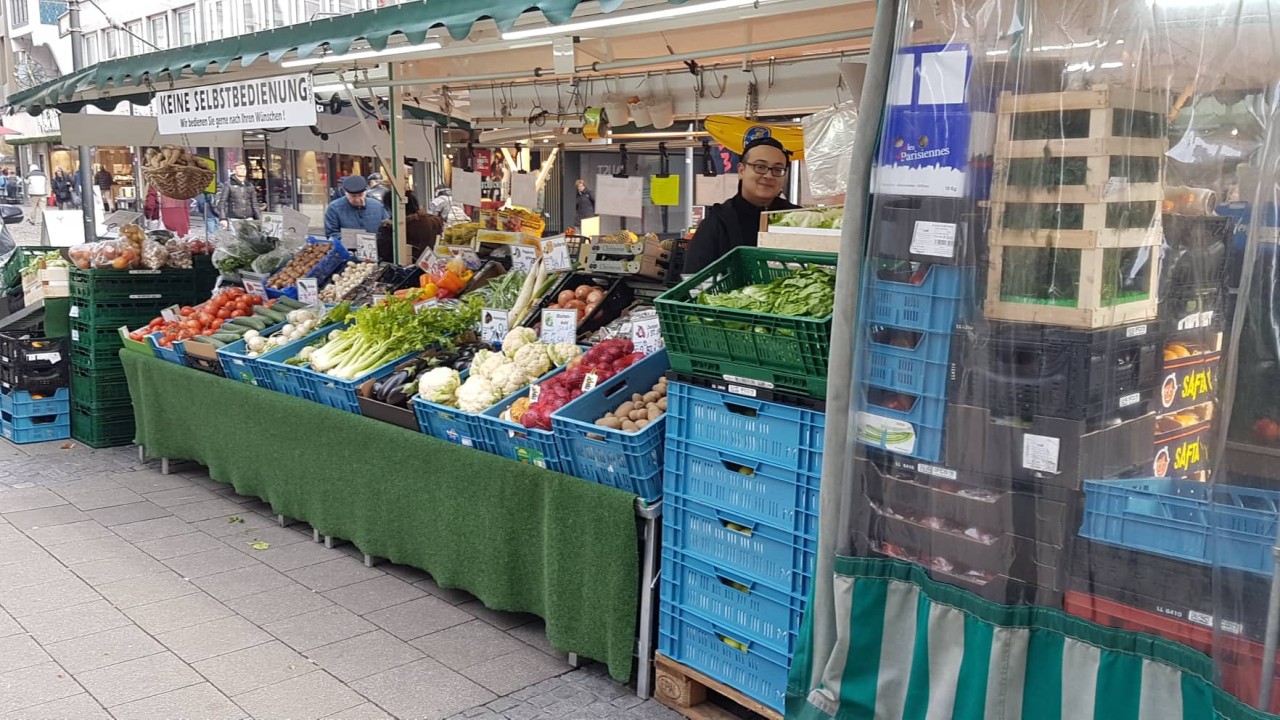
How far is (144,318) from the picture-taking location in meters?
7.48

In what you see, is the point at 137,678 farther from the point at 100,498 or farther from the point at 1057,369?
the point at 1057,369

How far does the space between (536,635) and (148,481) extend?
379cm

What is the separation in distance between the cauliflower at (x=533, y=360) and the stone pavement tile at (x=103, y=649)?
1.96 metres

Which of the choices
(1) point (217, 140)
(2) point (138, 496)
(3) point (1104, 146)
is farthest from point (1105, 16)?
(1) point (217, 140)

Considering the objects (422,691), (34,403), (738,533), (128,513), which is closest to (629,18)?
(738,533)

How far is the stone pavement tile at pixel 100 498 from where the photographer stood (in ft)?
19.9

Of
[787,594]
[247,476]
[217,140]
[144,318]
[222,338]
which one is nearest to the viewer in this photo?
[787,594]

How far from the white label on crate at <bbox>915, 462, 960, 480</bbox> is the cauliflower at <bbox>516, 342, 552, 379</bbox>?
7.70 ft

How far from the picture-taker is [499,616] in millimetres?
4465

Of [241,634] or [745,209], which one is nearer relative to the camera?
[241,634]

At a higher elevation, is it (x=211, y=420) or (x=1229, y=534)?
(x=1229, y=534)

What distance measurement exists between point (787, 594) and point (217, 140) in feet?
27.0

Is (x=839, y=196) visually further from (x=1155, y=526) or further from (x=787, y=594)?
(x=1155, y=526)

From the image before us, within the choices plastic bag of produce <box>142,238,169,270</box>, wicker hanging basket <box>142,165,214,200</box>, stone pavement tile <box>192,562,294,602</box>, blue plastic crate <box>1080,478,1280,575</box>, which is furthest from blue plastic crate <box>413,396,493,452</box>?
wicker hanging basket <box>142,165,214,200</box>
